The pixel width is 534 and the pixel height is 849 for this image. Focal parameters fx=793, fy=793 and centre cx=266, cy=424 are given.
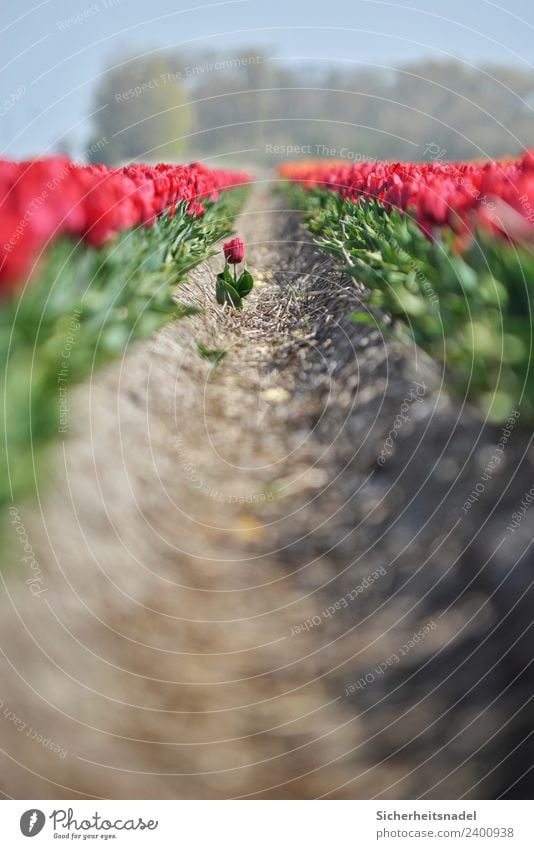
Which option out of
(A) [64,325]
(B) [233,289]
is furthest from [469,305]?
(B) [233,289]

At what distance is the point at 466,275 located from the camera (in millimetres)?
3031

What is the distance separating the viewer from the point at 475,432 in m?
2.97

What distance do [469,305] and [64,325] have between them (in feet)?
4.96

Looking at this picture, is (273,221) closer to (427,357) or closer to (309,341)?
(309,341)

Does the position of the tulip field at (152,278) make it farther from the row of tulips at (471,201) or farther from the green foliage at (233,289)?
the green foliage at (233,289)

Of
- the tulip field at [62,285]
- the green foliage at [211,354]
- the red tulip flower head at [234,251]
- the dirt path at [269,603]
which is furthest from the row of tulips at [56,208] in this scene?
the red tulip flower head at [234,251]

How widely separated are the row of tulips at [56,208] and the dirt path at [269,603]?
0.60m

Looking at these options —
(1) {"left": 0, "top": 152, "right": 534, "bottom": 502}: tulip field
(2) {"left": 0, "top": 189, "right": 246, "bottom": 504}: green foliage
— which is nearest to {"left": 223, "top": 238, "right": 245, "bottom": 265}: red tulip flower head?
(1) {"left": 0, "top": 152, "right": 534, "bottom": 502}: tulip field

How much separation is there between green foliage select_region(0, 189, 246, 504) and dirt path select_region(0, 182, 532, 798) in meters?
0.15

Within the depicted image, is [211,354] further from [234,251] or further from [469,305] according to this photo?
[469,305]

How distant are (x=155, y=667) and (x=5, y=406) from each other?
1006mm

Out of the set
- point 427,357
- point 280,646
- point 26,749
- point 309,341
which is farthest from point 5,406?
point 309,341

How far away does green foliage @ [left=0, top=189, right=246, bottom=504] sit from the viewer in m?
2.05

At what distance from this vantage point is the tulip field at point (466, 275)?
2.72 metres
